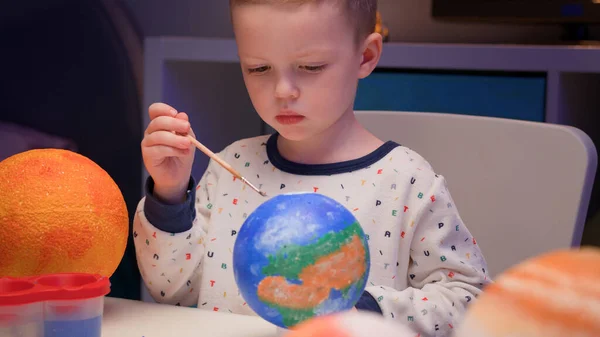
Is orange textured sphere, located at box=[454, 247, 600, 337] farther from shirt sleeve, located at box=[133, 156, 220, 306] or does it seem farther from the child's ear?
the child's ear

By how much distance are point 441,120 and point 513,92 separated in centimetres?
81

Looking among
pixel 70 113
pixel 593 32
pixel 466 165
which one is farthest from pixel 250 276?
pixel 593 32

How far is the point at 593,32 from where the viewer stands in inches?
102

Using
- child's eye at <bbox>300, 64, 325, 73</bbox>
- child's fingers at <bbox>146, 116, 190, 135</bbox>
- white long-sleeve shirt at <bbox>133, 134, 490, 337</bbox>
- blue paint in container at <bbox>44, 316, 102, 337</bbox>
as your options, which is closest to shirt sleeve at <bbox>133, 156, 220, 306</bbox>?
white long-sleeve shirt at <bbox>133, 134, 490, 337</bbox>

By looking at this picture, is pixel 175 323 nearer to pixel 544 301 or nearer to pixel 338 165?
pixel 338 165

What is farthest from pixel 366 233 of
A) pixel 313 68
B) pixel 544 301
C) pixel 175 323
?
pixel 544 301

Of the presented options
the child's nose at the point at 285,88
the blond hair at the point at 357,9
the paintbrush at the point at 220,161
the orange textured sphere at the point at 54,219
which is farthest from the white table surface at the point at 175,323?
the blond hair at the point at 357,9

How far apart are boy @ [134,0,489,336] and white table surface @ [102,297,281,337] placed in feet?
0.50

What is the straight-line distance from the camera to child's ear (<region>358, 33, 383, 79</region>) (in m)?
1.24

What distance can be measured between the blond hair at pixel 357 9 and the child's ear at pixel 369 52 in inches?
0.5

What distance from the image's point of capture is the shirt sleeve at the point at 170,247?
108 centimetres

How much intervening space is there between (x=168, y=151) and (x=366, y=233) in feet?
1.10

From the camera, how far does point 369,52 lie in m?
1.26

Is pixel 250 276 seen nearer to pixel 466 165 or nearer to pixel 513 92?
pixel 466 165
